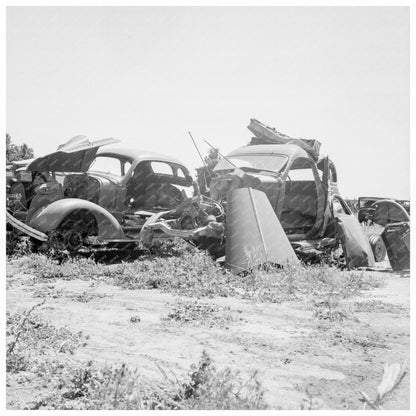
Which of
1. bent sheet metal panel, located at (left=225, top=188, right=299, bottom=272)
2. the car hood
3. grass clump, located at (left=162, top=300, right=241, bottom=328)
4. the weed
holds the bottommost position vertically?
the weed

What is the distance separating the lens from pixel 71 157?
9516 mm

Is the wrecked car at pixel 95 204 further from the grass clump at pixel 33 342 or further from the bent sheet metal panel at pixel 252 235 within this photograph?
the grass clump at pixel 33 342

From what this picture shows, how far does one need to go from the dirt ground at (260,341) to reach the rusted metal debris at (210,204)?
7.55ft

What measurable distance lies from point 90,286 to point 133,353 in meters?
3.28

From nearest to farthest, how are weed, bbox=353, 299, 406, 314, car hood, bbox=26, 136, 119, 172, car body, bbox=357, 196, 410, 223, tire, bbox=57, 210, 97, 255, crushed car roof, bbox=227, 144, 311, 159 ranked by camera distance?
1. weed, bbox=353, 299, 406, 314
2. tire, bbox=57, 210, 97, 255
3. car hood, bbox=26, 136, 119, 172
4. crushed car roof, bbox=227, 144, 311, 159
5. car body, bbox=357, 196, 410, 223

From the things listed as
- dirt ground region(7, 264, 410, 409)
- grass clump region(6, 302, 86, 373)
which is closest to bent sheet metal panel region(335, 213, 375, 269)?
dirt ground region(7, 264, 410, 409)

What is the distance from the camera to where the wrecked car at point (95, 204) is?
9.02m

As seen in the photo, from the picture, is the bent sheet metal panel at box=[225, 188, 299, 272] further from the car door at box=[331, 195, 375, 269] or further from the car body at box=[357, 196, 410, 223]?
the car body at box=[357, 196, 410, 223]

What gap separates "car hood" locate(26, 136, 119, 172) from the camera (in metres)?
9.38

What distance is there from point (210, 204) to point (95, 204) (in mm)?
2203

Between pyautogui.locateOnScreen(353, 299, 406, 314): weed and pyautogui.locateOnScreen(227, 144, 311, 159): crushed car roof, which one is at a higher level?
pyautogui.locateOnScreen(227, 144, 311, 159): crushed car roof

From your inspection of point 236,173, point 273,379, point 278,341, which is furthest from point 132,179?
point 273,379

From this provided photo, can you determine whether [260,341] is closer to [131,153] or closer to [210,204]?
[210,204]

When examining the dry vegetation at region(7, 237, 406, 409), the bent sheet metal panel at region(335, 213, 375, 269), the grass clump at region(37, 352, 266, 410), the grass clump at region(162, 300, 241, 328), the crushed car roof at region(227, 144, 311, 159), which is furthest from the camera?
the crushed car roof at region(227, 144, 311, 159)
